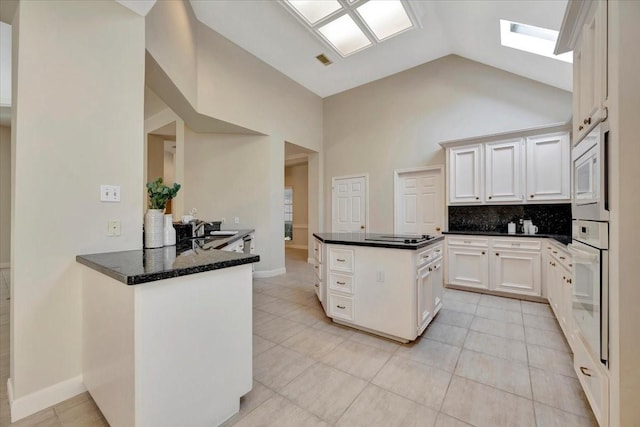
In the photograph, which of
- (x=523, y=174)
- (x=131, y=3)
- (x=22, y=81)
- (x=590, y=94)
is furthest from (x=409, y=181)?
(x=22, y=81)

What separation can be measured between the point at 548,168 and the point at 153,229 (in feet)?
15.2

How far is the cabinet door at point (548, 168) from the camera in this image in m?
3.37

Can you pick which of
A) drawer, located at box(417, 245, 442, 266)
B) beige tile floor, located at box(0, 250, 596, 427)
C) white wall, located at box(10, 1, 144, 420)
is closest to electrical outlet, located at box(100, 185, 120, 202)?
white wall, located at box(10, 1, 144, 420)

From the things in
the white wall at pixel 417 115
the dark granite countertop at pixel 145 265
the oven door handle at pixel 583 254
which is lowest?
the dark granite countertop at pixel 145 265

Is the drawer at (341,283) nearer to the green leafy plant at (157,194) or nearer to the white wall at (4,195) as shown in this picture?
the green leafy plant at (157,194)

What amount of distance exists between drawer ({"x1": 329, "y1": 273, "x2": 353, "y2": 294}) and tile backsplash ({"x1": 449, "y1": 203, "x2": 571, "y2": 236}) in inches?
102

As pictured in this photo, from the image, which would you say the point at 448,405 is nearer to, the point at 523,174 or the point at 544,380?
the point at 544,380

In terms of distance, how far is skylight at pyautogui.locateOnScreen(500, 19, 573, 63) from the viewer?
10.1ft

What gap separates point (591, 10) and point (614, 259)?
138cm

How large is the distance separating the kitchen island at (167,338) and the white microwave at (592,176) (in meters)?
1.82

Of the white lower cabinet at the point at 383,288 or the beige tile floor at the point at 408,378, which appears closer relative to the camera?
the beige tile floor at the point at 408,378

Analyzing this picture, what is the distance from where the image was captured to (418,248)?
7.40ft

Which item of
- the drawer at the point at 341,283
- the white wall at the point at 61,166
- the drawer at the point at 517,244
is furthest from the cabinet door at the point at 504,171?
the white wall at the point at 61,166

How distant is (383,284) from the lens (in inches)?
93.9
